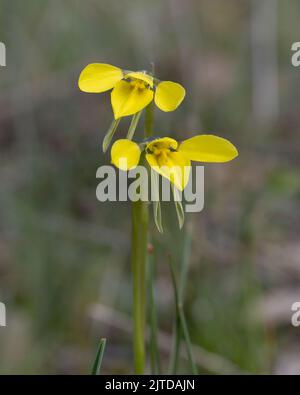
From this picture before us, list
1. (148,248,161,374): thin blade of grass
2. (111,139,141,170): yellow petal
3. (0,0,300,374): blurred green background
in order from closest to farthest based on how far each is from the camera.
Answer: (111,139,141,170): yellow petal → (148,248,161,374): thin blade of grass → (0,0,300,374): blurred green background

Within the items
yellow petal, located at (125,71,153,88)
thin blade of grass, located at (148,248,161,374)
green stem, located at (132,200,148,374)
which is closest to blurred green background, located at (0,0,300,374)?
thin blade of grass, located at (148,248,161,374)

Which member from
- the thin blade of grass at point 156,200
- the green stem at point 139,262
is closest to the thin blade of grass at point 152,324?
the green stem at point 139,262

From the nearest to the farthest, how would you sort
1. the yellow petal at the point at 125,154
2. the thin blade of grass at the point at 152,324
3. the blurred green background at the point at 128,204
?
the yellow petal at the point at 125,154 → the thin blade of grass at the point at 152,324 → the blurred green background at the point at 128,204

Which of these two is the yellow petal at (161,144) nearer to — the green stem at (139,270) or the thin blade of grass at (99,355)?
the green stem at (139,270)

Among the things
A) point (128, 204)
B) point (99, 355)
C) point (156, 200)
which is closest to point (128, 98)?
point (156, 200)

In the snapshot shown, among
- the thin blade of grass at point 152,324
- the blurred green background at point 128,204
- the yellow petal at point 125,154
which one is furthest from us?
the blurred green background at point 128,204

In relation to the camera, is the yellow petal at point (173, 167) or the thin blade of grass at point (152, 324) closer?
the yellow petal at point (173, 167)

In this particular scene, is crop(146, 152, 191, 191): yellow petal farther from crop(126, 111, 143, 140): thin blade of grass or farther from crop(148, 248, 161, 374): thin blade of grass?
crop(148, 248, 161, 374): thin blade of grass
